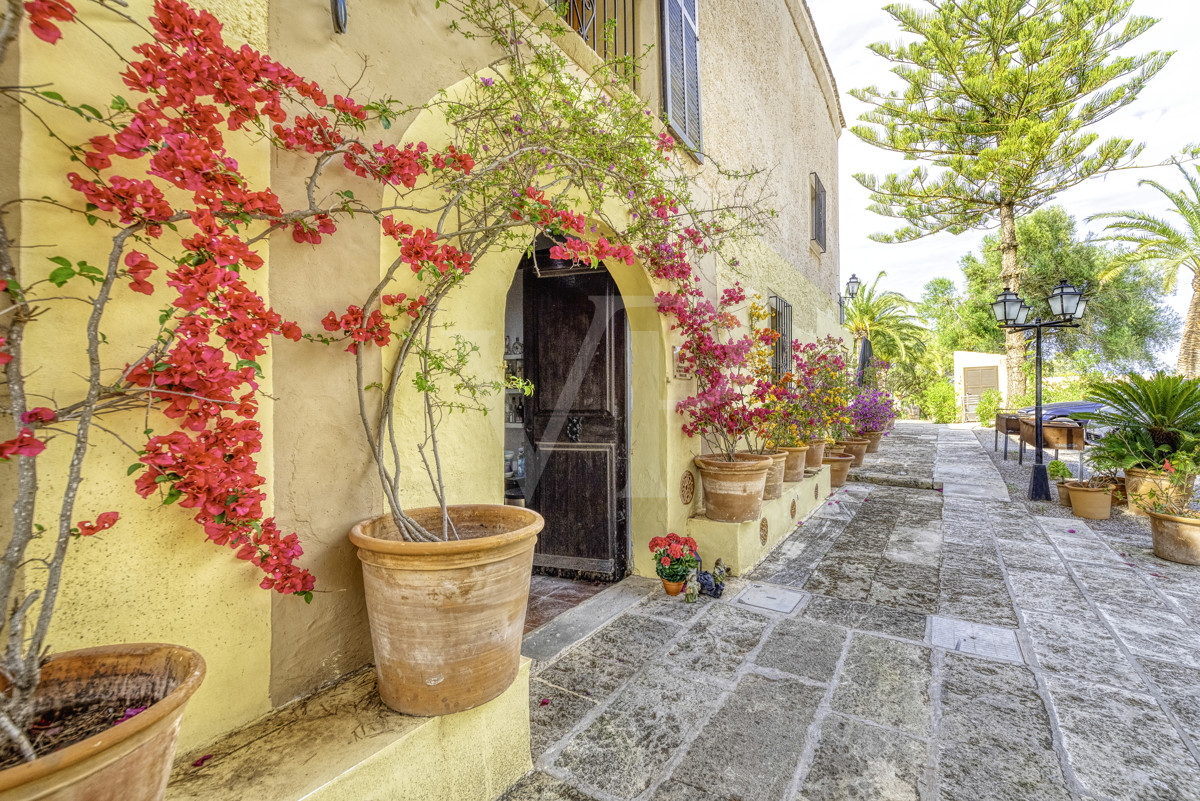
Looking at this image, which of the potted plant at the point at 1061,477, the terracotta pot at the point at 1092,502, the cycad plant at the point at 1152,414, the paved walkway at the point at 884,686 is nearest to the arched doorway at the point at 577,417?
the paved walkway at the point at 884,686

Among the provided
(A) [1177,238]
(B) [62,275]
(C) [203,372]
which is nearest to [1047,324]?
(C) [203,372]

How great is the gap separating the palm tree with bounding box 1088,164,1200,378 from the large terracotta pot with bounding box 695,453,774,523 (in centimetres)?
1588

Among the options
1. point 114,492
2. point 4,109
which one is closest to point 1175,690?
point 114,492

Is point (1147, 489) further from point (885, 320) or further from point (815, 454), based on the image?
point (885, 320)

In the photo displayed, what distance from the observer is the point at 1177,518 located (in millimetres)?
3803

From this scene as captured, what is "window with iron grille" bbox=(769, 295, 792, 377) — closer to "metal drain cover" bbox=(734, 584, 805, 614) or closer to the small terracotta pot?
"metal drain cover" bbox=(734, 584, 805, 614)

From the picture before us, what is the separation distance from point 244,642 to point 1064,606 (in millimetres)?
4096

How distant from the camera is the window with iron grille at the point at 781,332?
5819 mm

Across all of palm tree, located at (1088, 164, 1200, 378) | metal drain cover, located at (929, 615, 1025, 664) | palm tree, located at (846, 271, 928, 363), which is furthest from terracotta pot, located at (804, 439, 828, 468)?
palm tree, located at (846, 271, 928, 363)

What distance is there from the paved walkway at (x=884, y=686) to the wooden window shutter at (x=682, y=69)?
10.6 ft

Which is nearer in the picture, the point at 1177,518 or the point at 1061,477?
the point at 1177,518

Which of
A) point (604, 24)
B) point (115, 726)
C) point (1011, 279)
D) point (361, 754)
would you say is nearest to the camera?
point (115, 726)

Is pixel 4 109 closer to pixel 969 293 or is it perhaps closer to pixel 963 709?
pixel 963 709

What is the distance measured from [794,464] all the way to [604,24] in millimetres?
4051
